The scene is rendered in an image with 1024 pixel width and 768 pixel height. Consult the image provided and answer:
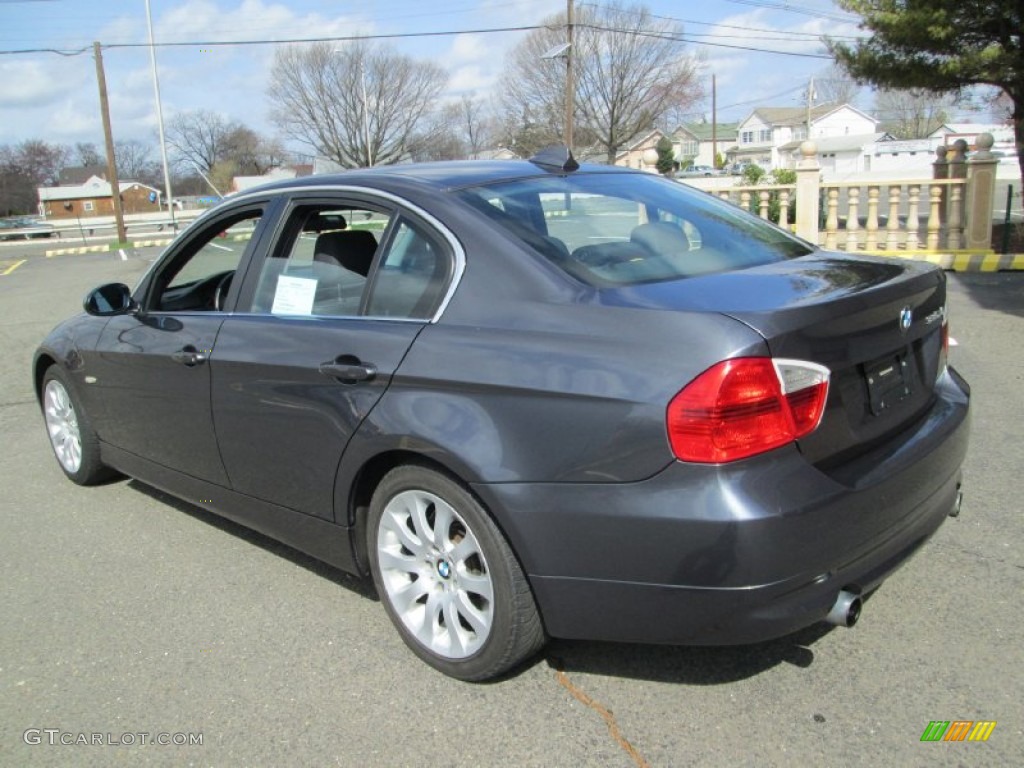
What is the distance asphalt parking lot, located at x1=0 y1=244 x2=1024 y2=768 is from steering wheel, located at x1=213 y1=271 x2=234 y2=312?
1119mm

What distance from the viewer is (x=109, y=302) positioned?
4.14 meters

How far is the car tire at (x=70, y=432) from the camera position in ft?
15.0

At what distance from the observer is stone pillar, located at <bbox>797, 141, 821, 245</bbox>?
45.2 feet

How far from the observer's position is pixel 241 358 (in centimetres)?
328

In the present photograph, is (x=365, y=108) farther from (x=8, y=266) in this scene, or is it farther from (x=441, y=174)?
(x=441, y=174)

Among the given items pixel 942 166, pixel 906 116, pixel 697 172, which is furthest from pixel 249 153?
pixel 942 166

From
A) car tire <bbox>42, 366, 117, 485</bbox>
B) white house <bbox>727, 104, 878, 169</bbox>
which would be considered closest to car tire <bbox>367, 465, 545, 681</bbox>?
car tire <bbox>42, 366, 117, 485</bbox>

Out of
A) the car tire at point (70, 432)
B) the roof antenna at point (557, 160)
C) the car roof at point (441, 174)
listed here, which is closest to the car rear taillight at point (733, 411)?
the car roof at point (441, 174)

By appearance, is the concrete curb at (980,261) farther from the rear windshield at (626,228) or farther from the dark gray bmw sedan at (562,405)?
the dark gray bmw sedan at (562,405)

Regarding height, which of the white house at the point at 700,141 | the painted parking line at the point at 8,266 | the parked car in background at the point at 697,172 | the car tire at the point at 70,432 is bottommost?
the painted parking line at the point at 8,266

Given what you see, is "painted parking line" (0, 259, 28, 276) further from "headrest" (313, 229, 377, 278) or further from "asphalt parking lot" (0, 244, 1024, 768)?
"headrest" (313, 229, 377, 278)

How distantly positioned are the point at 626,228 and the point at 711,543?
1399 millimetres

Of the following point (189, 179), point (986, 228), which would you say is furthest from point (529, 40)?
point (189, 179)

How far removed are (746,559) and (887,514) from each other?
0.56m
